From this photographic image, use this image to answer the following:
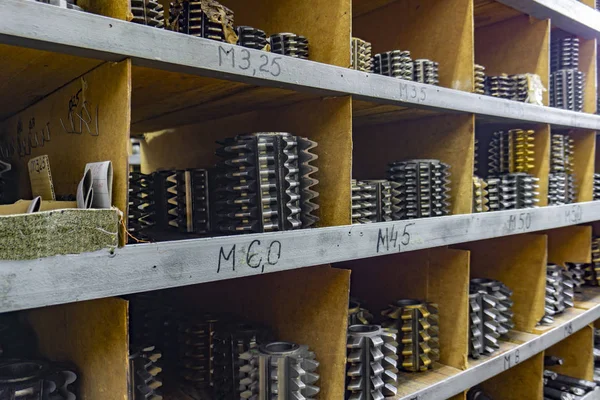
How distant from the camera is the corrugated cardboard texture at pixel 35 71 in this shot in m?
0.94

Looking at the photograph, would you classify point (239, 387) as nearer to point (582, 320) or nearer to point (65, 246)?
point (65, 246)

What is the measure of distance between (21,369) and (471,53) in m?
1.64

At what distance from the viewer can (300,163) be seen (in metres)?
1.31

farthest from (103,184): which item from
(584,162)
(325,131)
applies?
(584,162)

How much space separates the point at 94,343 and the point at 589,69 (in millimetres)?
2659

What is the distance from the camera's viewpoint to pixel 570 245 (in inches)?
108

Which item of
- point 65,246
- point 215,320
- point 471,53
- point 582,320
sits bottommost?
point 582,320

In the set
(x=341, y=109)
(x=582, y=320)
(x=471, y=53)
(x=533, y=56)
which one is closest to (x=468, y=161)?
(x=471, y=53)

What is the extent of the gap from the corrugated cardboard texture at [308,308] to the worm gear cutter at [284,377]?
7 cm

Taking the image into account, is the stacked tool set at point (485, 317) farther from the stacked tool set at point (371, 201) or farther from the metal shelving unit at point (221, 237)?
the stacked tool set at point (371, 201)

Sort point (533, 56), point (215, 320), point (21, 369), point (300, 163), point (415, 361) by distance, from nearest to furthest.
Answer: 1. point (21, 369)
2. point (300, 163)
3. point (215, 320)
4. point (415, 361)
5. point (533, 56)

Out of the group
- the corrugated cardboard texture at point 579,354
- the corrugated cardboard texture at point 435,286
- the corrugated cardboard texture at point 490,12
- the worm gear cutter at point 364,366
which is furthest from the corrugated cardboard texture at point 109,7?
the corrugated cardboard texture at point 579,354

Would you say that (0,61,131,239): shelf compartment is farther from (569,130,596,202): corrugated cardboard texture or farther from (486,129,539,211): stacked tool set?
(569,130,596,202): corrugated cardboard texture

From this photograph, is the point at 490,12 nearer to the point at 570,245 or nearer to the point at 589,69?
the point at 589,69
